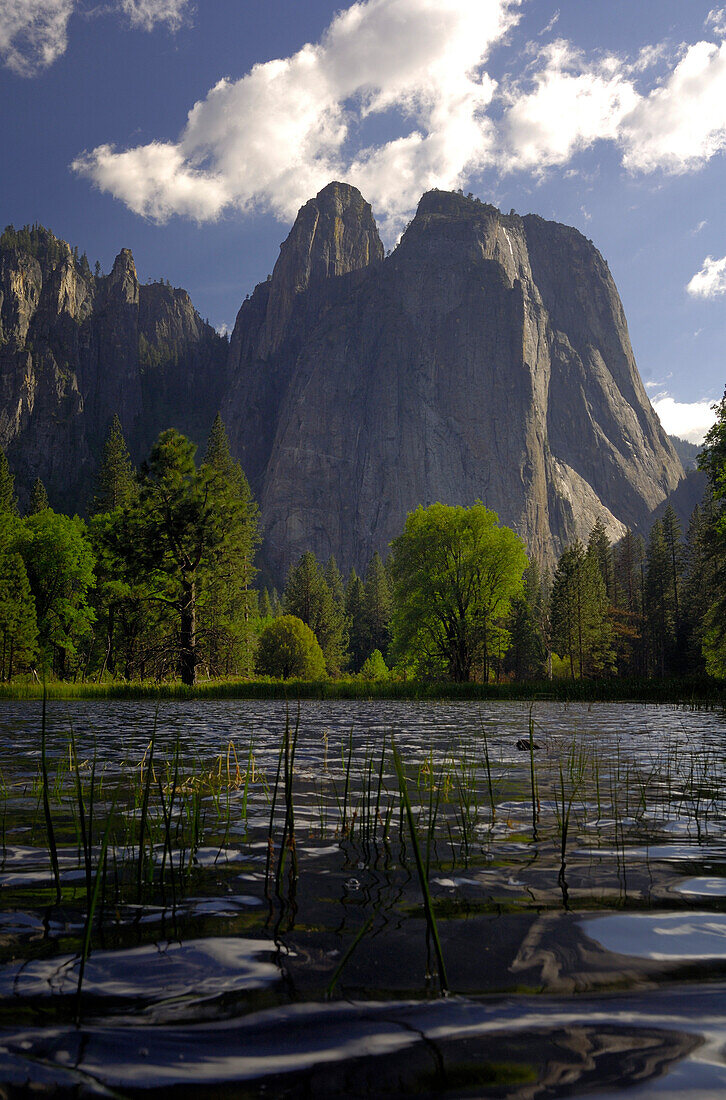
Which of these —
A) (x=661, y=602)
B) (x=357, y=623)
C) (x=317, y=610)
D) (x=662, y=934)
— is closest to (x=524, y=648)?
(x=661, y=602)

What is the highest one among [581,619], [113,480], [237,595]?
[113,480]

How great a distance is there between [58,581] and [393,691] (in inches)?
1177

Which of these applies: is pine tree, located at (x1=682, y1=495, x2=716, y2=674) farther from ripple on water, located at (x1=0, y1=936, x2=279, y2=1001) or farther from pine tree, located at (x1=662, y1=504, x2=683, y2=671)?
ripple on water, located at (x1=0, y1=936, x2=279, y2=1001)

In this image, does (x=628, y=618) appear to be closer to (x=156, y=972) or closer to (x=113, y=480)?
(x=113, y=480)

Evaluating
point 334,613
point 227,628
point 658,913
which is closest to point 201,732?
point 658,913

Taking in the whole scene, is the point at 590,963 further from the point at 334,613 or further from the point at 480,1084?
the point at 334,613

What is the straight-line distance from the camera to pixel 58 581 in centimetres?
4906

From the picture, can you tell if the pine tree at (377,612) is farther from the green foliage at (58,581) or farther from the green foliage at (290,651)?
the green foliage at (58,581)

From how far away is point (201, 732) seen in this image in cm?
1288

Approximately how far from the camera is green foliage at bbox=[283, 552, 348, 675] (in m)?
89.9

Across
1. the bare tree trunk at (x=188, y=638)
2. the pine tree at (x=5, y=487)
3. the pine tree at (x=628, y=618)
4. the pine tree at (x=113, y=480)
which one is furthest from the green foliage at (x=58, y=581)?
the pine tree at (x=628, y=618)

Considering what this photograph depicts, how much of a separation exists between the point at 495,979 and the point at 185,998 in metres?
1.06

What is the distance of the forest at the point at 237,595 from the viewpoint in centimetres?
3466

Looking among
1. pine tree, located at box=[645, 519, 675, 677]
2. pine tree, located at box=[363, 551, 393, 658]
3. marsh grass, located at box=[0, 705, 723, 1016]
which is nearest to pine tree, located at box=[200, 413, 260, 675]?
marsh grass, located at box=[0, 705, 723, 1016]
